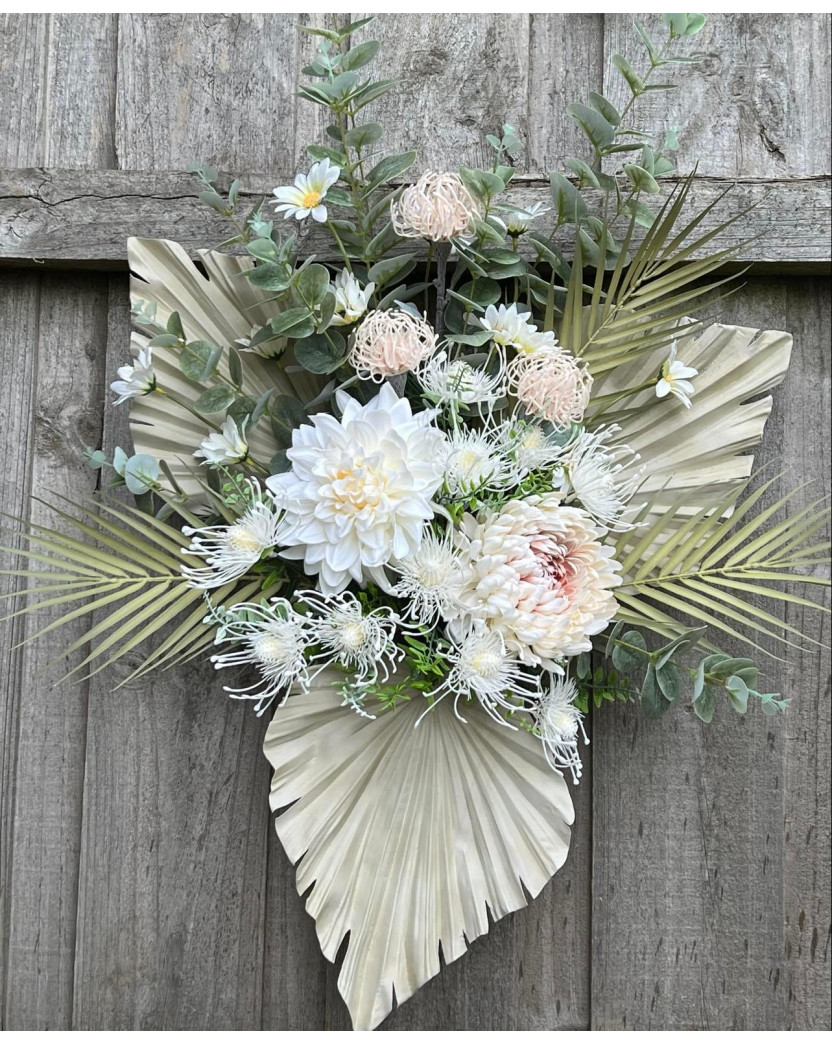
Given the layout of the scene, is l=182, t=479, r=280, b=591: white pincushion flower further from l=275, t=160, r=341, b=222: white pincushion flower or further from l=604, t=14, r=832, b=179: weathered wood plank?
l=604, t=14, r=832, b=179: weathered wood plank

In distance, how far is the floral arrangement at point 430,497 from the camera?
27.2 inches

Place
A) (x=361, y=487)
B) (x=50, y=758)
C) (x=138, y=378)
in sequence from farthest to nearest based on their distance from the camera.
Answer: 1. (x=50, y=758)
2. (x=138, y=378)
3. (x=361, y=487)

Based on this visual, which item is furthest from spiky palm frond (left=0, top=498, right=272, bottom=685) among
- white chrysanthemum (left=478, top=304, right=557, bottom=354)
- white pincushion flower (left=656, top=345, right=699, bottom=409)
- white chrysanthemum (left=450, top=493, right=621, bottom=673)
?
white pincushion flower (left=656, top=345, right=699, bottom=409)

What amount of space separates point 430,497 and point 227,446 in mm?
205

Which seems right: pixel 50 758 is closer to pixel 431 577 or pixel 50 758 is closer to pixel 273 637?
pixel 273 637

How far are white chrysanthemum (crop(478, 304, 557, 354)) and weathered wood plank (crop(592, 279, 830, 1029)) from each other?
0.40 metres

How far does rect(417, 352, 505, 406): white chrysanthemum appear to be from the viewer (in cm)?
71

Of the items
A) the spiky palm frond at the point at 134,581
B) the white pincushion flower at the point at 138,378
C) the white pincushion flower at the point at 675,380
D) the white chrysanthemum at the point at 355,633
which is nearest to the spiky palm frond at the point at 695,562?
the white pincushion flower at the point at 675,380

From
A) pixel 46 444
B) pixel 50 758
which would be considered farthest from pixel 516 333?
pixel 50 758

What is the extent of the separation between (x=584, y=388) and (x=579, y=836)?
474mm

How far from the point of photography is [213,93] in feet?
2.94

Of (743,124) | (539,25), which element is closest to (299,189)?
(539,25)

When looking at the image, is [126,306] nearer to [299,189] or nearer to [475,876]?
[299,189]

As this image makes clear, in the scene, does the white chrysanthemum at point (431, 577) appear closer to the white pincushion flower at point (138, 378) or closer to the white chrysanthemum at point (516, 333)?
the white chrysanthemum at point (516, 333)
